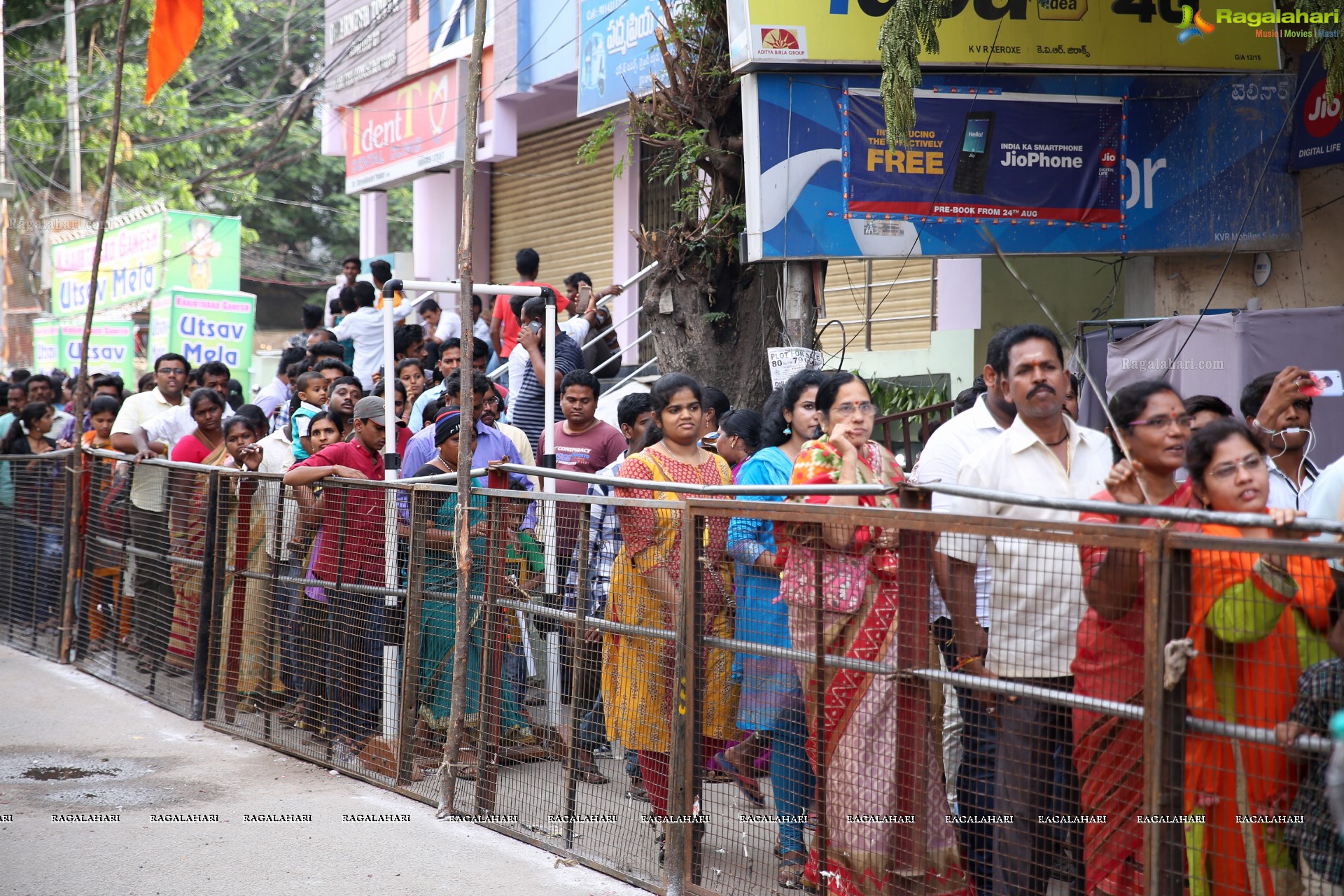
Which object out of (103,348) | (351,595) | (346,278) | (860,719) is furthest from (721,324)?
(103,348)

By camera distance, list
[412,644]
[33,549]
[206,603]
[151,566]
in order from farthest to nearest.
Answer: [33,549]
[151,566]
[206,603]
[412,644]

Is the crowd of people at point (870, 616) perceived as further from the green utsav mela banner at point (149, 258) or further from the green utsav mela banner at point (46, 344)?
the green utsav mela banner at point (46, 344)

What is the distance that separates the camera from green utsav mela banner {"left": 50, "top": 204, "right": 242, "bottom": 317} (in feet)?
63.7

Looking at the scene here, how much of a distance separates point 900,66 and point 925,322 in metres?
5.19

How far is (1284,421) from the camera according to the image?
5164mm

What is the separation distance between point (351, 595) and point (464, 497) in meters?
1.19

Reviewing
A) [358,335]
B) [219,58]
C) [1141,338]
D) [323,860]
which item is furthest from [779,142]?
[219,58]

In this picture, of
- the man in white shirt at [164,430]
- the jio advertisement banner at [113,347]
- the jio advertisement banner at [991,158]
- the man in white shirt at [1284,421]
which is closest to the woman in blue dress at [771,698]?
the man in white shirt at [1284,421]

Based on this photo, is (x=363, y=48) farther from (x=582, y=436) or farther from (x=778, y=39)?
(x=582, y=436)

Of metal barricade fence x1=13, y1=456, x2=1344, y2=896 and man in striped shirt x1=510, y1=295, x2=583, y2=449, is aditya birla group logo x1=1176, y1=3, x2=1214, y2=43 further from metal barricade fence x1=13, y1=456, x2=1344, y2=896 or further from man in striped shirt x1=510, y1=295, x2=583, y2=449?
metal barricade fence x1=13, y1=456, x2=1344, y2=896

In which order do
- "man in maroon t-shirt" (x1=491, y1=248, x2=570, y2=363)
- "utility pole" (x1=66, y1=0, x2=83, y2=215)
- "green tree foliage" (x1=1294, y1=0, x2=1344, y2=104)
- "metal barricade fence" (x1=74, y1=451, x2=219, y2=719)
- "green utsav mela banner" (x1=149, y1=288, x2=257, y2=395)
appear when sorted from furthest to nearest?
"utility pole" (x1=66, y1=0, x2=83, y2=215) < "green utsav mela banner" (x1=149, y1=288, x2=257, y2=395) < "man in maroon t-shirt" (x1=491, y1=248, x2=570, y2=363) < "metal barricade fence" (x1=74, y1=451, x2=219, y2=719) < "green tree foliage" (x1=1294, y1=0, x2=1344, y2=104)

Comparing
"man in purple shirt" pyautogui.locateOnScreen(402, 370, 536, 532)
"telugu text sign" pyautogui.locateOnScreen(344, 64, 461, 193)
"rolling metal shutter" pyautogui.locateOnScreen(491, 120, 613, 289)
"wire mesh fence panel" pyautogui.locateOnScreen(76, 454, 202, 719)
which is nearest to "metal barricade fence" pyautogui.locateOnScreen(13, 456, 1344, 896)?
"man in purple shirt" pyautogui.locateOnScreen(402, 370, 536, 532)

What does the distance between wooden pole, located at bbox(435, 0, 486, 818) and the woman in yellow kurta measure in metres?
0.84

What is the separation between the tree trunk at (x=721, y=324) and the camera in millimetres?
8508
